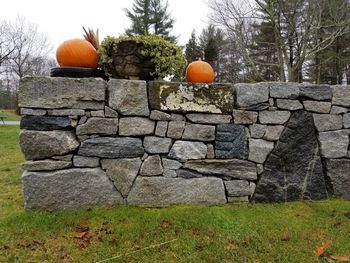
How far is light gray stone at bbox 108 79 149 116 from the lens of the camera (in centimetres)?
294

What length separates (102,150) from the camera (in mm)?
2979

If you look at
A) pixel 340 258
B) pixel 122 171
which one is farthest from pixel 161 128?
pixel 340 258

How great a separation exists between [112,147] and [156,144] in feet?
1.56

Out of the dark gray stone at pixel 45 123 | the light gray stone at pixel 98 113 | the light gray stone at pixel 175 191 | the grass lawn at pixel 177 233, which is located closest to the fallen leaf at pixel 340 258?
the grass lawn at pixel 177 233

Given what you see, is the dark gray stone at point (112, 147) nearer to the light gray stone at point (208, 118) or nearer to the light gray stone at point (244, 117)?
the light gray stone at point (208, 118)

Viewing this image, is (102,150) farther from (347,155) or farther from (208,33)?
(208,33)

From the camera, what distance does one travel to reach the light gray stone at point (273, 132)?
3.27 m

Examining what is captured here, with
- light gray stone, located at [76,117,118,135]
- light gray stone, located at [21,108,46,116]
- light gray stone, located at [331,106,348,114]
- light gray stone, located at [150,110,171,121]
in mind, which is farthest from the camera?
light gray stone, located at [331,106,348,114]

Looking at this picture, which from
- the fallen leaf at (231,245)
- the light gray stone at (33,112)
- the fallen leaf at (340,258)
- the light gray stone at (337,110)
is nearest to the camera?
the fallen leaf at (340,258)

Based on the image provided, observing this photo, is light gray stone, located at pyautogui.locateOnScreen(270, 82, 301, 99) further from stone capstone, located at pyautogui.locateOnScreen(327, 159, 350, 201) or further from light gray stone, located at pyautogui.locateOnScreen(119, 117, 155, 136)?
light gray stone, located at pyautogui.locateOnScreen(119, 117, 155, 136)

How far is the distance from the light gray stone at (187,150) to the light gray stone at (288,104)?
1.02 metres

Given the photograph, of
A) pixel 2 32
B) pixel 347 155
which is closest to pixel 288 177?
pixel 347 155

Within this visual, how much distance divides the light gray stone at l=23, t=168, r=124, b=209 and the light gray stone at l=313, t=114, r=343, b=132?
2513mm

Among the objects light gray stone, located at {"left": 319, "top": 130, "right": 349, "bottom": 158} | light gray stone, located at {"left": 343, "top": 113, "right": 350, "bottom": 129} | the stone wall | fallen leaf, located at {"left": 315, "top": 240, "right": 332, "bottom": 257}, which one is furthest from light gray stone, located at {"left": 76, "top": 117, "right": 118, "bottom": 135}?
light gray stone, located at {"left": 343, "top": 113, "right": 350, "bottom": 129}
